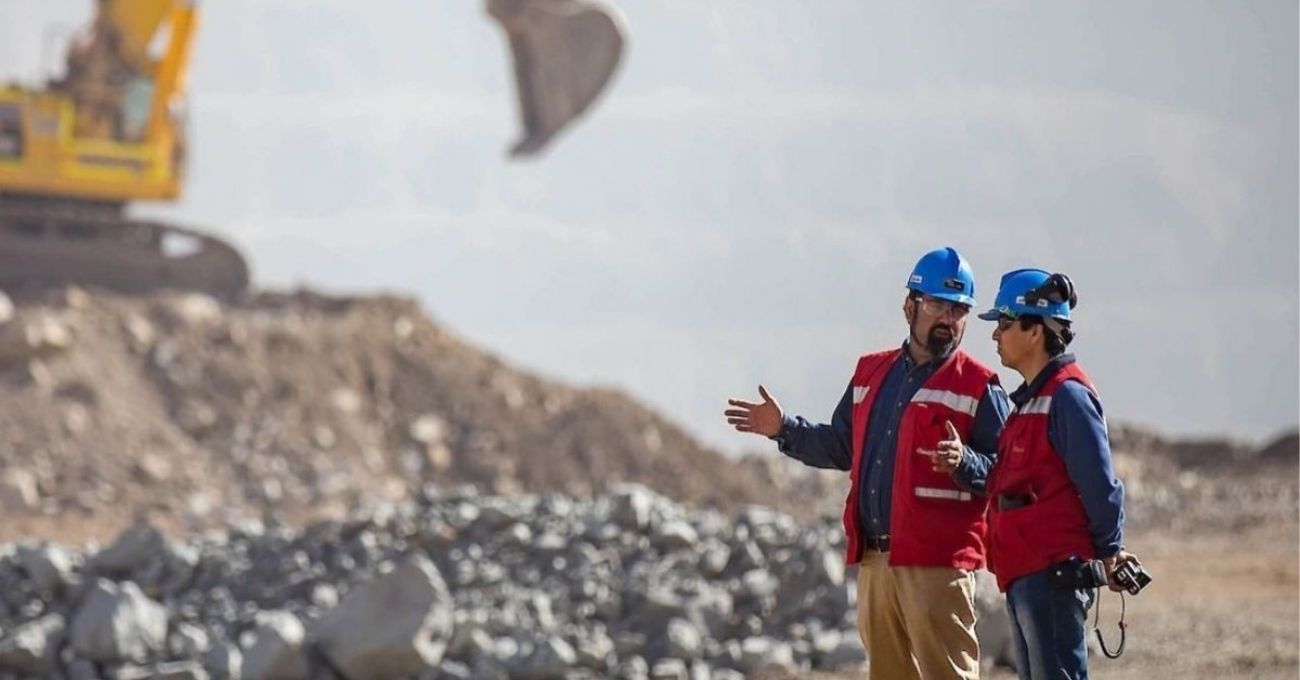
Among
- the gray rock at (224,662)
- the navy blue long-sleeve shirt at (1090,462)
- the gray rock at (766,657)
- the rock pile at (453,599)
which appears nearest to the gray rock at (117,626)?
the rock pile at (453,599)

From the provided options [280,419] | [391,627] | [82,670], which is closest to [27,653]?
[82,670]

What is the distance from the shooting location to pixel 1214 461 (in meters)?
25.8

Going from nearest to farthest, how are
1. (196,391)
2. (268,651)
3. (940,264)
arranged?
(940,264), (268,651), (196,391)

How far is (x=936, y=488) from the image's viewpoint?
16.7ft

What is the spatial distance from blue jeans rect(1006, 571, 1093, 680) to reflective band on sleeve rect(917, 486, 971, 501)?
0.33m

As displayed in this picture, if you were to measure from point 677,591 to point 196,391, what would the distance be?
12059mm

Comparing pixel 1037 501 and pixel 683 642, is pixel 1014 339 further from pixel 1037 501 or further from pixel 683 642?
pixel 683 642

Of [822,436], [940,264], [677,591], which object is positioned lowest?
[677,591]

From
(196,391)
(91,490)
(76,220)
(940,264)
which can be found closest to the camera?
(940,264)

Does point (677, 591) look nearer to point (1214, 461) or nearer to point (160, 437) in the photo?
point (160, 437)

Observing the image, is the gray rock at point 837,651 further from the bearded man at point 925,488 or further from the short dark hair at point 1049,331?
the short dark hair at point 1049,331

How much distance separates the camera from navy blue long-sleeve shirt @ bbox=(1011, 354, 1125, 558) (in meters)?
4.75

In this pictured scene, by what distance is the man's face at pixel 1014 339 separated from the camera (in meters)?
4.94

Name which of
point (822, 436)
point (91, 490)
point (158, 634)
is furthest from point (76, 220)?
point (822, 436)
